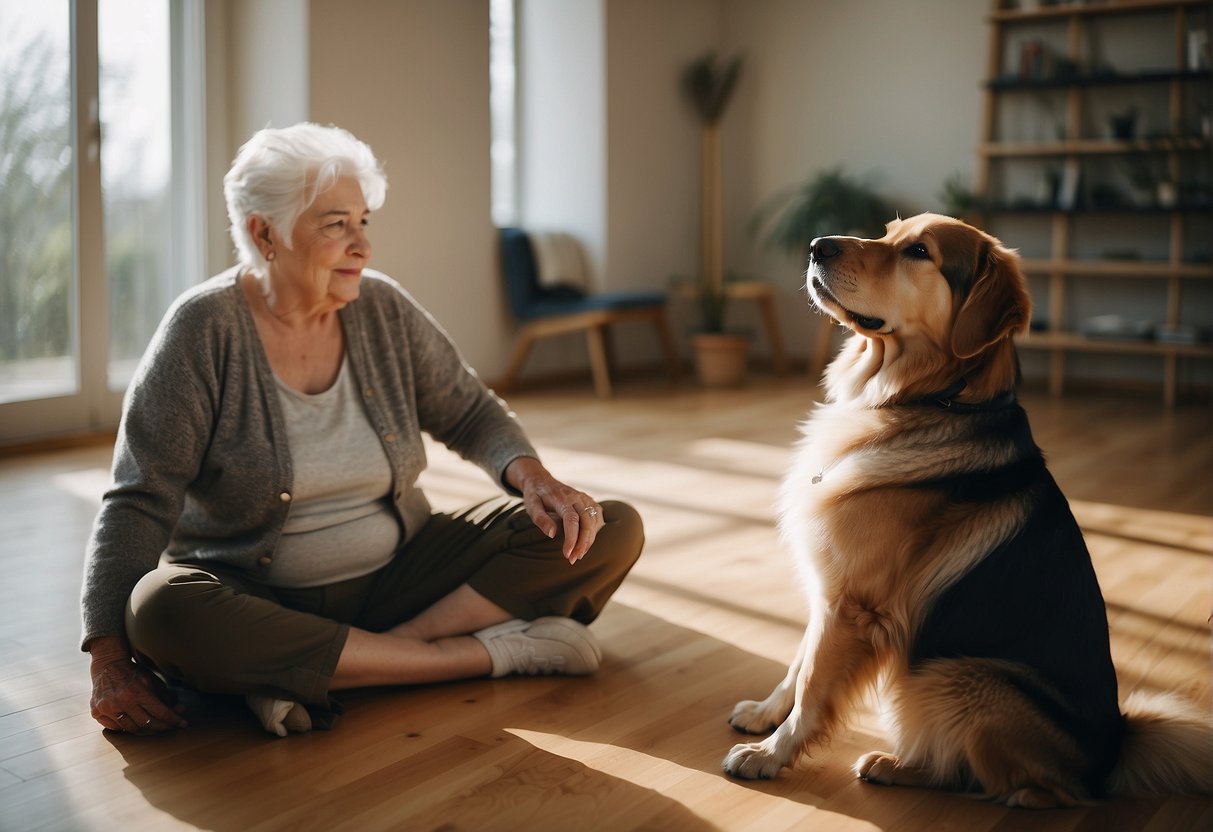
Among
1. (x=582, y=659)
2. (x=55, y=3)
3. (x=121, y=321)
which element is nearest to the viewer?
(x=582, y=659)

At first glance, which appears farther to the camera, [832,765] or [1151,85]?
[1151,85]

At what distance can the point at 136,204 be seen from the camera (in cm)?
454

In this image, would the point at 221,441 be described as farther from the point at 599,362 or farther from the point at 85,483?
the point at 599,362

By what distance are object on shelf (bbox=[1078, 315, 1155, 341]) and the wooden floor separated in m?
2.51

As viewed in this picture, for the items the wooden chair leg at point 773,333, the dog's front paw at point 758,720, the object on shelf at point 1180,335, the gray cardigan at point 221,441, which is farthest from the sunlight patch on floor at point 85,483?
the object on shelf at point 1180,335

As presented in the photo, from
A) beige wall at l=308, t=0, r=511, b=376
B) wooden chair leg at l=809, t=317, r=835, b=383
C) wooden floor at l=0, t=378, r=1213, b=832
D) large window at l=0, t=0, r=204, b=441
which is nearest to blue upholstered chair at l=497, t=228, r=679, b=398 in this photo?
beige wall at l=308, t=0, r=511, b=376

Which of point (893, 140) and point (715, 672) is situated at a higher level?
point (893, 140)

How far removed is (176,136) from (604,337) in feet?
8.26

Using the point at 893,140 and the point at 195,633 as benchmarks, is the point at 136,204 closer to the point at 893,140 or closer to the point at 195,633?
the point at 195,633

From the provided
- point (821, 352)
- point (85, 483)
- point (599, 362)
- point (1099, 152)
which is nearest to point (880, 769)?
point (85, 483)

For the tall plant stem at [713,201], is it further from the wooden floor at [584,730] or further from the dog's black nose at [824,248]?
the dog's black nose at [824,248]

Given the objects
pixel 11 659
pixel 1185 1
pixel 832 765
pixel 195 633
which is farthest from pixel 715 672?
pixel 1185 1

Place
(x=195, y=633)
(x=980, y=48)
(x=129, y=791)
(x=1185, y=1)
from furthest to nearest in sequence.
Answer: (x=980, y=48) → (x=1185, y=1) → (x=195, y=633) → (x=129, y=791)

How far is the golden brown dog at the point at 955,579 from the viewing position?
5.15ft
